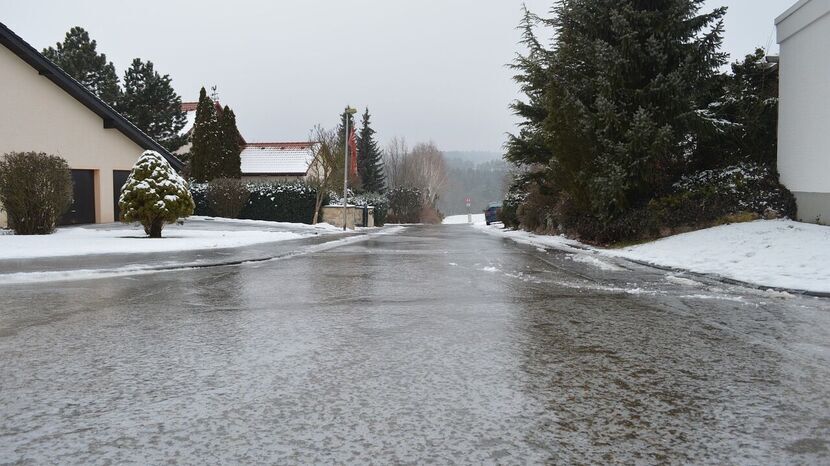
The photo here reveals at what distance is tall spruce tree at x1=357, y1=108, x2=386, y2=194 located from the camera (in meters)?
73.2

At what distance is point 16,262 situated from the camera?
43.0 feet

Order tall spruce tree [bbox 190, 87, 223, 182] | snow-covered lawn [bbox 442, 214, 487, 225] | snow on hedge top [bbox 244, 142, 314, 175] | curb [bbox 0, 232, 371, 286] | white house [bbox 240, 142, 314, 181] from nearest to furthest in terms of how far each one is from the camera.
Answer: curb [bbox 0, 232, 371, 286] < tall spruce tree [bbox 190, 87, 223, 182] < white house [bbox 240, 142, 314, 181] < snow on hedge top [bbox 244, 142, 314, 175] < snow-covered lawn [bbox 442, 214, 487, 225]

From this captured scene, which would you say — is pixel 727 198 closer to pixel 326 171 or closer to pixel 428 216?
pixel 326 171

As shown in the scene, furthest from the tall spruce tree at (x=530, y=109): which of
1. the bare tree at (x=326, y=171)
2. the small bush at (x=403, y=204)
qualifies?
the small bush at (x=403, y=204)

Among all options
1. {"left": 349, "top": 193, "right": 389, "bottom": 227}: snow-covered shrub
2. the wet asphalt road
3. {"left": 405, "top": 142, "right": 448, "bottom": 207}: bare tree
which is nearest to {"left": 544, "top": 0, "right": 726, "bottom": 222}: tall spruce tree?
the wet asphalt road

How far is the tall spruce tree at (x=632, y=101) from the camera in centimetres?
1880

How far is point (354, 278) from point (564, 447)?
870 cm

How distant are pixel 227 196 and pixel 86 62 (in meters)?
19.3

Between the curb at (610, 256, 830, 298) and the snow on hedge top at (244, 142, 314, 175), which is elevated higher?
the snow on hedge top at (244, 142, 314, 175)

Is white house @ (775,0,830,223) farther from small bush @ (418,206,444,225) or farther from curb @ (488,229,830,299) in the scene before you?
small bush @ (418,206,444,225)

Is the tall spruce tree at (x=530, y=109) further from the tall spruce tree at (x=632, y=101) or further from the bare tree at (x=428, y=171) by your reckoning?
the bare tree at (x=428, y=171)

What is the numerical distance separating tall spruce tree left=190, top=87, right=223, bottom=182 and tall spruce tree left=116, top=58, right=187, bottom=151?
646cm

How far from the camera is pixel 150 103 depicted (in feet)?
146

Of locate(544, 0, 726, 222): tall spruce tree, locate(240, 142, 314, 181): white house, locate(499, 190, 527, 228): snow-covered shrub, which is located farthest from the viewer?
locate(240, 142, 314, 181): white house
